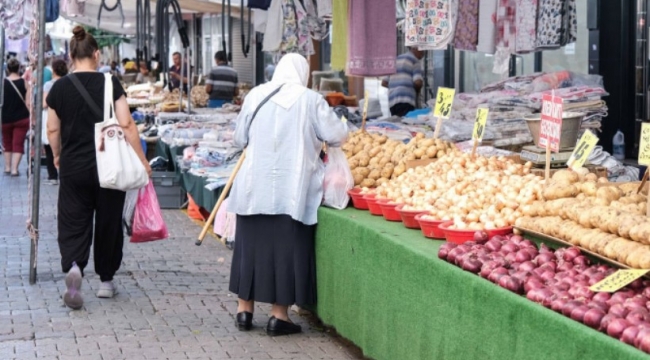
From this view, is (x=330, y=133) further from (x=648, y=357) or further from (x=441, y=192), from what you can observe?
(x=648, y=357)

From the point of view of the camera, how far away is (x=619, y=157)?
12289 millimetres

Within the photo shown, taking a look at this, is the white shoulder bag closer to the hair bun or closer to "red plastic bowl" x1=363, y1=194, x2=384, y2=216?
the hair bun

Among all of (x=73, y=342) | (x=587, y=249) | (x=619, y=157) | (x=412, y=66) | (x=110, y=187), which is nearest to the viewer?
(x=587, y=249)

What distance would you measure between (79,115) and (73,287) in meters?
1.21

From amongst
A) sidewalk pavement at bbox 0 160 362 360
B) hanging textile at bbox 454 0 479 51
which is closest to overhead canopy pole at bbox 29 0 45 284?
sidewalk pavement at bbox 0 160 362 360

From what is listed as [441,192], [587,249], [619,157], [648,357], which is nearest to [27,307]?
[441,192]

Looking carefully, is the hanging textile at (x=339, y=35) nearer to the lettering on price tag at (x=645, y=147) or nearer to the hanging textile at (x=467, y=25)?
the hanging textile at (x=467, y=25)

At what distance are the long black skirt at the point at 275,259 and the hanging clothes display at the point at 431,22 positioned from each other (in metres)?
3.51

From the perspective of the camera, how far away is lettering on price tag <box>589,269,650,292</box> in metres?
4.33

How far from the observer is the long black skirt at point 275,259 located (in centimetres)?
728

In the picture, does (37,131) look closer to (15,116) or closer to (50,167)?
(50,167)

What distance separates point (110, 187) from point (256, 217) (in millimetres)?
1225

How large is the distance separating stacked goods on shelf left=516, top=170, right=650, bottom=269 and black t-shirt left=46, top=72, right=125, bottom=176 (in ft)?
11.0

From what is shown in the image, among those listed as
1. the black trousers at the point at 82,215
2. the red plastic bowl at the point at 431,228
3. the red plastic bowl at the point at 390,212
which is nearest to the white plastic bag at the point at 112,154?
the black trousers at the point at 82,215
